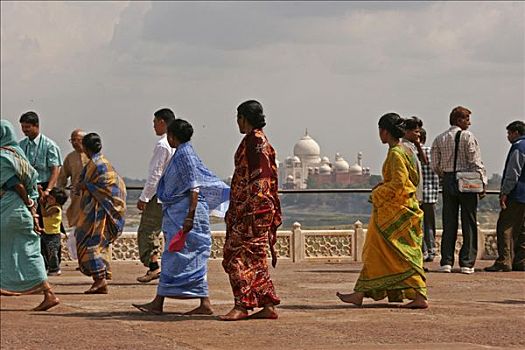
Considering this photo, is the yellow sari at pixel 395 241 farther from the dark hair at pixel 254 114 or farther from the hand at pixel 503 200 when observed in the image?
the hand at pixel 503 200

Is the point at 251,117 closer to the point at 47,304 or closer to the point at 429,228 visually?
the point at 47,304

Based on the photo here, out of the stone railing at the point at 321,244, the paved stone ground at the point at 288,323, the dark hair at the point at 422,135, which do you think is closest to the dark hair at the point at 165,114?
the paved stone ground at the point at 288,323

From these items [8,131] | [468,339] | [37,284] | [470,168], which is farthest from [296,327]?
[470,168]

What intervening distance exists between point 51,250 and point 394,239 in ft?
18.6

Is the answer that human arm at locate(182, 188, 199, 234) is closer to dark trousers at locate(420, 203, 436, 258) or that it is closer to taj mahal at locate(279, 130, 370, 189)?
dark trousers at locate(420, 203, 436, 258)

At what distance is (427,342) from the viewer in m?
8.40

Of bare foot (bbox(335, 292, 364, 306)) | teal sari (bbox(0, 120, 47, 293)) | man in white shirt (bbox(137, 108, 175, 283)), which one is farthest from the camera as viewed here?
man in white shirt (bbox(137, 108, 175, 283))

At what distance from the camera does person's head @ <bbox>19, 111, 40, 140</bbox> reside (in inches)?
519

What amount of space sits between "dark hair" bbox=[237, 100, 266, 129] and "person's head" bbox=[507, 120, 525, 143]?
19.5 ft

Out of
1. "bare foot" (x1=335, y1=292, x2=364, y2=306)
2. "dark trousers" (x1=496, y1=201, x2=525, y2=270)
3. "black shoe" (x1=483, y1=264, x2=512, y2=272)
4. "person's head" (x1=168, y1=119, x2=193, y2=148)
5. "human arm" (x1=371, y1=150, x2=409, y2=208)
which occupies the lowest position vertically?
"black shoe" (x1=483, y1=264, x2=512, y2=272)

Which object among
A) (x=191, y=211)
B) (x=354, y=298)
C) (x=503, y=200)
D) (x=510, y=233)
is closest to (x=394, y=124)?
(x=354, y=298)

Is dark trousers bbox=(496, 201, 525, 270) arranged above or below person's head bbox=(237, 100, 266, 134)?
below

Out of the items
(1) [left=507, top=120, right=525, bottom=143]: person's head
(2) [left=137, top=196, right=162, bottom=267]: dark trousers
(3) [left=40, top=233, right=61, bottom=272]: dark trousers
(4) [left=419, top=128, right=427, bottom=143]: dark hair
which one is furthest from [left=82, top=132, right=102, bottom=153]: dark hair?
(1) [left=507, top=120, right=525, bottom=143]: person's head

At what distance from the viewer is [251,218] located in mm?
9477
